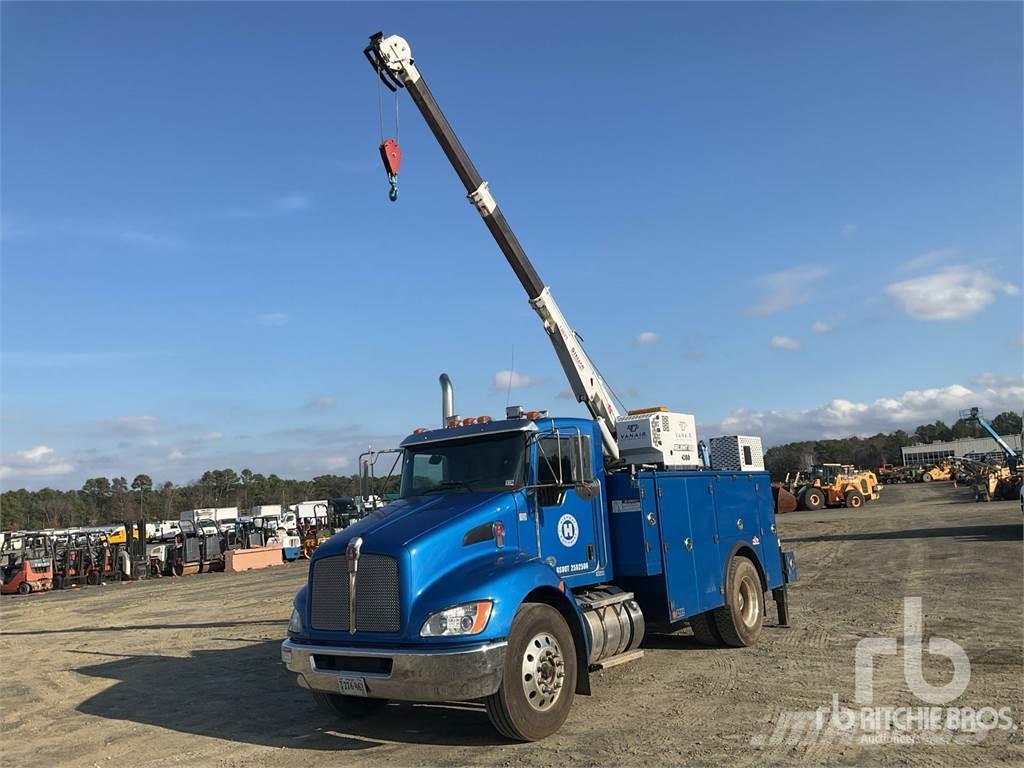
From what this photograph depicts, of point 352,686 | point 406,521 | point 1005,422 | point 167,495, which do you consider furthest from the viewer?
point 1005,422

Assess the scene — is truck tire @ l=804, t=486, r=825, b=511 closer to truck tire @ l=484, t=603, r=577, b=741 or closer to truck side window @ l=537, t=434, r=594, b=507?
truck side window @ l=537, t=434, r=594, b=507

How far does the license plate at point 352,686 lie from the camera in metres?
6.07

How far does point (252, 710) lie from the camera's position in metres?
7.88

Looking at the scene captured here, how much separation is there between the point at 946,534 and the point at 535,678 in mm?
20827

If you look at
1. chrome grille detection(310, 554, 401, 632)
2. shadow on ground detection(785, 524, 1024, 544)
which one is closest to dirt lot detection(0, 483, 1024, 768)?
chrome grille detection(310, 554, 401, 632)

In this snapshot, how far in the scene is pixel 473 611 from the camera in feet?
19.6

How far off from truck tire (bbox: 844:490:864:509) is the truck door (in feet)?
128

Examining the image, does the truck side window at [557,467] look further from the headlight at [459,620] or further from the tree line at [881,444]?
the tree line at [881,444]

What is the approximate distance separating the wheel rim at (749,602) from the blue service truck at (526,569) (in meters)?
0.02

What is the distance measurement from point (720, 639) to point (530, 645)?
4086 mm

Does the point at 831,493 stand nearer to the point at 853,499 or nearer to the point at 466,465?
the point at 853,499

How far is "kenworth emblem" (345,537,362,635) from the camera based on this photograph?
6.35 meters

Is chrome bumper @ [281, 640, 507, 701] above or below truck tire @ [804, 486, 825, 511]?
above

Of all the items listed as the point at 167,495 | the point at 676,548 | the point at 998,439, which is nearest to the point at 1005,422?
the point at 998,439
